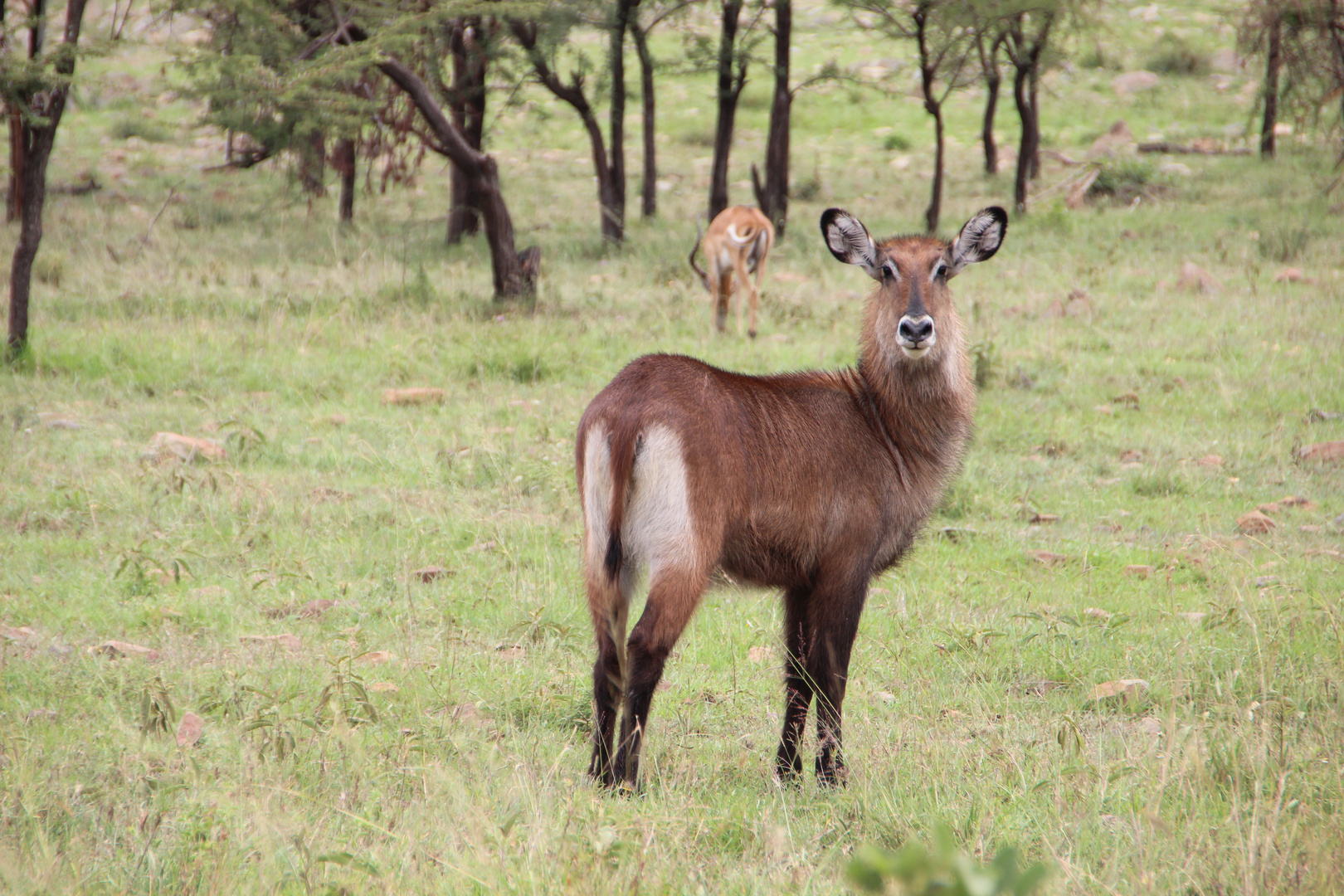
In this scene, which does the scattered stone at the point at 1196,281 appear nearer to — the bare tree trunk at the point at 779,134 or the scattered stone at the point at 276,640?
the bare tree trunk at the point at 779,134

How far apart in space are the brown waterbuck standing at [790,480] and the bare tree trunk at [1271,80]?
12.1m

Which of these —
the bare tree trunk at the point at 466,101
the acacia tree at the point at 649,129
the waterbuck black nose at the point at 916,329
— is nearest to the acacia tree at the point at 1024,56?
the acacia tree at the point at 649,129

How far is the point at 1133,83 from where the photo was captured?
27.0 metres

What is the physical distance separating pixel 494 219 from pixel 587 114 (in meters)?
5.21

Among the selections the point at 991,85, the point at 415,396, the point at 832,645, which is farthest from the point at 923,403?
the point at 991,85

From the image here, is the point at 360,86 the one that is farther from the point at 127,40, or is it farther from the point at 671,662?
the point at 671,662

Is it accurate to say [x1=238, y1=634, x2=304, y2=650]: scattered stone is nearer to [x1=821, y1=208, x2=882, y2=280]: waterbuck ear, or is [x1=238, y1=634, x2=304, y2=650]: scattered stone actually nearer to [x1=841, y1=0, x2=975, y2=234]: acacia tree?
[x1=821, y1=208, x2=882, y2=280]: waterbuck ear

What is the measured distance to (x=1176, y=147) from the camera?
2120 cm

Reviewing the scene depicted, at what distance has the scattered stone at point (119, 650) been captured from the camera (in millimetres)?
3807

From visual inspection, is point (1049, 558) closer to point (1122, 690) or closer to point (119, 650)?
point (1122, 690)

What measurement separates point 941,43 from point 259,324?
1216 centimetres

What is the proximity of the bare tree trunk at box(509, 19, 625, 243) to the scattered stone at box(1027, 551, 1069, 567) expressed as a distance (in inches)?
412

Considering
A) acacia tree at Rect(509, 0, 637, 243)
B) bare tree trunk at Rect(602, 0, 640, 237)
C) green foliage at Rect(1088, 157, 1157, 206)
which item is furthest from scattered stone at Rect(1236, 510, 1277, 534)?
green foliage at Rect(1088, 157, 1157, 206)

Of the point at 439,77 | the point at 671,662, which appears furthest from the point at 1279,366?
the point at 439,77
